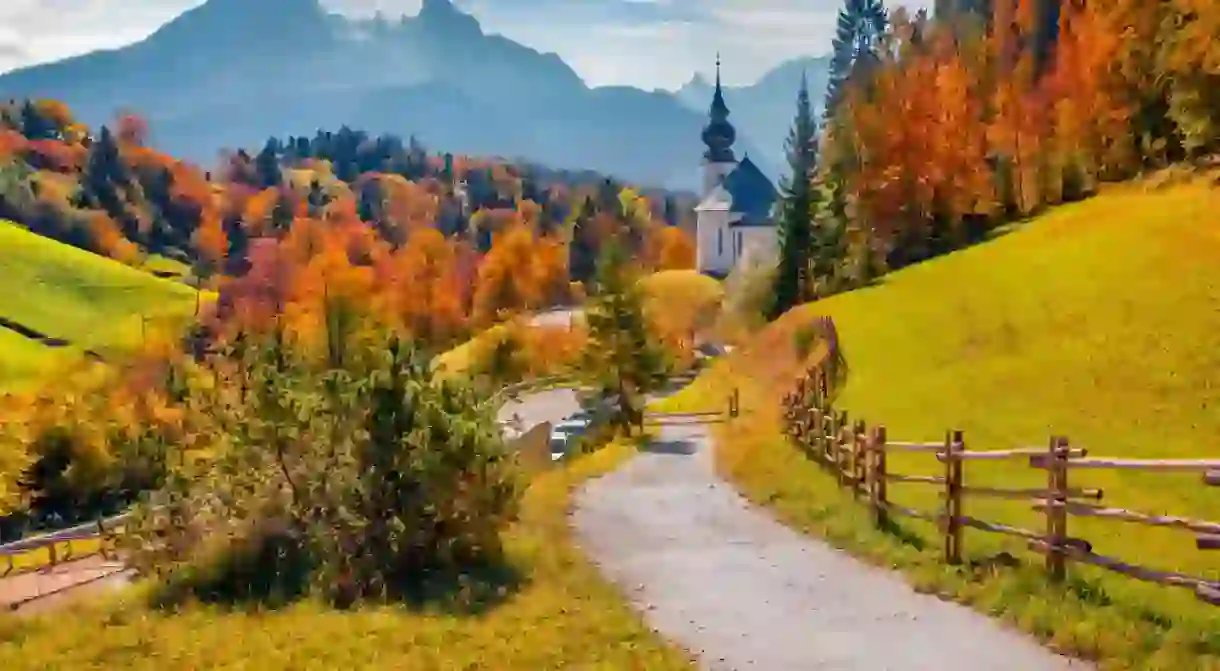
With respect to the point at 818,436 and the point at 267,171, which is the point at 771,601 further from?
the point at 267,171

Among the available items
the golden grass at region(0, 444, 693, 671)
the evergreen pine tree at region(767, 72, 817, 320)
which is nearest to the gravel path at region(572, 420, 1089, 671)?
the golden grass at region(0, 444, 693, 671)

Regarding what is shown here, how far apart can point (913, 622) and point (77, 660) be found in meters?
8.71

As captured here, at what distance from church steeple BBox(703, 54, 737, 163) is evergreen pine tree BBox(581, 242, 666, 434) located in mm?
71933

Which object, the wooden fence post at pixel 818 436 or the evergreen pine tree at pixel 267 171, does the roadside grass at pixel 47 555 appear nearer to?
the wooden fence post at pixel 818 436

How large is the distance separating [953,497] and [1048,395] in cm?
1286

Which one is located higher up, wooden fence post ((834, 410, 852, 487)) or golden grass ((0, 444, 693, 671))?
wooden fence post ((834, 410, 852, 487))

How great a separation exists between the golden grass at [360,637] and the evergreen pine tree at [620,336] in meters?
23.3

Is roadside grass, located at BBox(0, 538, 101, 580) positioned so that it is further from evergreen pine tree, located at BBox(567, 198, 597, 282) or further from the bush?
evergreen pine tree, located at BBox(567, 198, 597, 282)

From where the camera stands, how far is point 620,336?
38.1 m

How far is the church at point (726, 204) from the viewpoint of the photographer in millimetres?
105500

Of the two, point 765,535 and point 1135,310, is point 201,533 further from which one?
point 1135,310

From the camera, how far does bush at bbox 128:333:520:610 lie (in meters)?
14.9

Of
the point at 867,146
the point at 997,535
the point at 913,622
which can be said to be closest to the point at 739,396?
the point at 867,146

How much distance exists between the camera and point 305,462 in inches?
621
